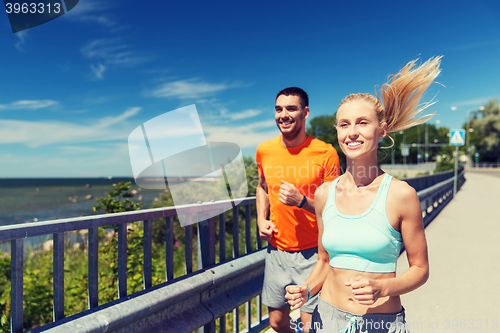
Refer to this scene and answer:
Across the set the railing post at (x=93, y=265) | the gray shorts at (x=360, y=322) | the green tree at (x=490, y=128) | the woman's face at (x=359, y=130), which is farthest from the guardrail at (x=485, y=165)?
the railing post at (x=93, y=265)

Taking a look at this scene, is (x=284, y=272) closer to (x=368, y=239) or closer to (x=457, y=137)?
(x=368, y=239)

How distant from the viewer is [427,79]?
1.71 meters

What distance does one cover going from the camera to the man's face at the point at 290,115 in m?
2.68

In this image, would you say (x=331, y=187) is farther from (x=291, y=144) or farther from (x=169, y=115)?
(x=169, y=115)

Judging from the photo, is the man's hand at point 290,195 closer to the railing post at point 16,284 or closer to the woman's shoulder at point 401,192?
the woman's shoulder at point 401,192

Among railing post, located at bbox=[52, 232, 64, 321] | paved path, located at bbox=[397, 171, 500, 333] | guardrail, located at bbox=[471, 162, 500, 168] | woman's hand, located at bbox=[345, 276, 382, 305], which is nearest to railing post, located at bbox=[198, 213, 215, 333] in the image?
railing post, located at bbox=[52, 232, 64, 321]

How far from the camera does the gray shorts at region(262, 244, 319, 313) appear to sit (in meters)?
2.76

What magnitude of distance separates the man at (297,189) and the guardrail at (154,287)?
384mm

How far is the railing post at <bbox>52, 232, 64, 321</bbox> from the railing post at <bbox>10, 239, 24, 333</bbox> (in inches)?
7.3

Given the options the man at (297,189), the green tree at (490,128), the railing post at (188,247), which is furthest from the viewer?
the green tree at (490,128)

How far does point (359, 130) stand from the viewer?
1611 mm

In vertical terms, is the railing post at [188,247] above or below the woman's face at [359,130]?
below

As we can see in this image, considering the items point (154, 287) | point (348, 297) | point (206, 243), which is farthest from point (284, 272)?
point (348, 297)

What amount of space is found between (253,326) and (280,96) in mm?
2534
